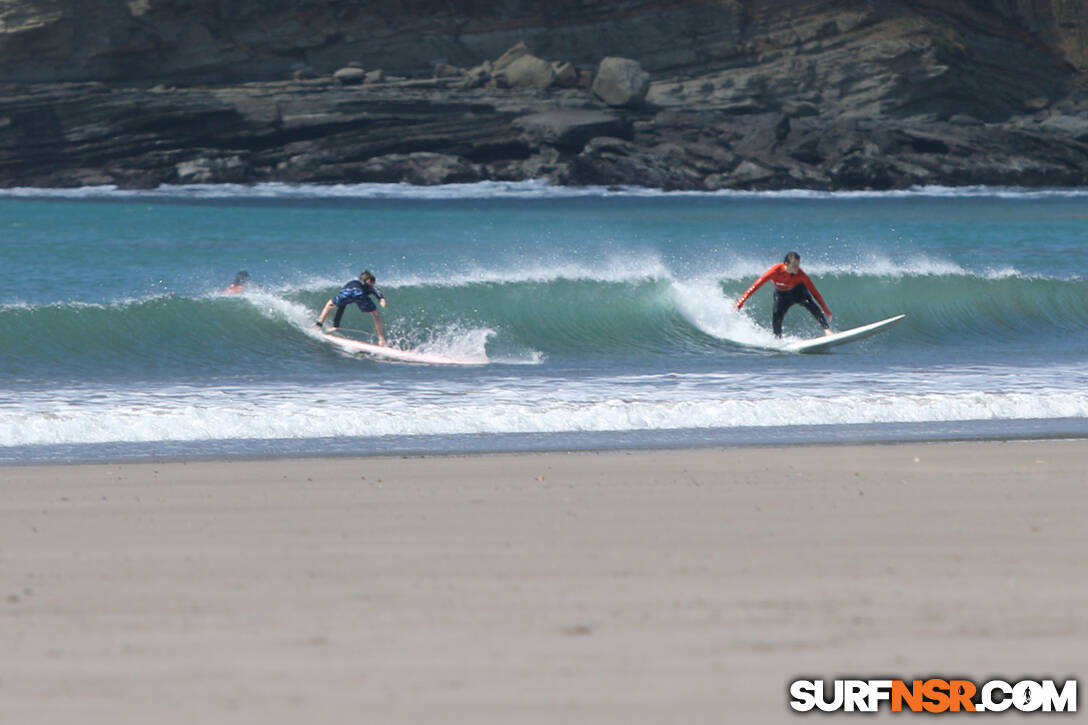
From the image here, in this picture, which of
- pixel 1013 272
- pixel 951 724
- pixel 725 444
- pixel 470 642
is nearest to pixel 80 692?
pixel 470 642

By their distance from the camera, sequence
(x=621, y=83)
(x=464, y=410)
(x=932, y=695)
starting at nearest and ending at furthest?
(x=932, y=695), (x=464, y=410), (x=621, y=83)

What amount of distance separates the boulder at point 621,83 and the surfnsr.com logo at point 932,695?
5208 centimetres

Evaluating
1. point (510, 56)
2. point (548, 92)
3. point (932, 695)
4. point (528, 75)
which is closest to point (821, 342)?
point (932, 695)

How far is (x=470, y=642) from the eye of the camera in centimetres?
363

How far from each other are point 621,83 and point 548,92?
3.28 metres

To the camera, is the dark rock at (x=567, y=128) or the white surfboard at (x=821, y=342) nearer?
the white surfboard at (x=821, y=342)

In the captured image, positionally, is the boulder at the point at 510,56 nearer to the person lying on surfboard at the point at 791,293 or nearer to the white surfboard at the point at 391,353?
the person lying on surfboard at the point at 791,293

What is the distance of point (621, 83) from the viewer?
177ft

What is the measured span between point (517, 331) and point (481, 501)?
9.52 meters

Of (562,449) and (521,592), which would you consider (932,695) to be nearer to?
(521,592)

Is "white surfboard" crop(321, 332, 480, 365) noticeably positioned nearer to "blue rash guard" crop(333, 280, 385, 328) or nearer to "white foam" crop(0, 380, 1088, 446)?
"blue rash guard" crop(333, 280, 385, 328)

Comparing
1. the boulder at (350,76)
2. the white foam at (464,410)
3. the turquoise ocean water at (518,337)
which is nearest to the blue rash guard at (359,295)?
the turquoise ocean water at (518,337)

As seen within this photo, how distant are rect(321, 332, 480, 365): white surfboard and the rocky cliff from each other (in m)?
37.1

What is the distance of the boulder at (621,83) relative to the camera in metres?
53.9
